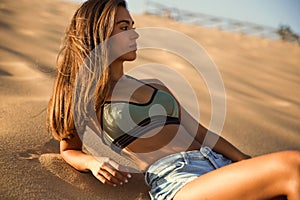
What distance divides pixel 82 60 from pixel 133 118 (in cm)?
32

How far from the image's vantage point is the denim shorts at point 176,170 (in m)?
1.36

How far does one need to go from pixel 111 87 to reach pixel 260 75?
3.67 metres

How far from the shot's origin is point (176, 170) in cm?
140

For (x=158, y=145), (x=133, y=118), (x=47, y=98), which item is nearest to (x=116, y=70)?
(x=133, y=118)

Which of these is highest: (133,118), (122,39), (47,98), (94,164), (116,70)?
→ (122,39)

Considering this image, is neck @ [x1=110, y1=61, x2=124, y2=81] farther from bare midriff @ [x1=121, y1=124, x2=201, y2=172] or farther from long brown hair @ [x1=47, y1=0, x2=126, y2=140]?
bare midriff @ [x1=121, y1=124, x2=201, y2=172]

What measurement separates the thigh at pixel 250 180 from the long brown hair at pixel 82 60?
0.59m

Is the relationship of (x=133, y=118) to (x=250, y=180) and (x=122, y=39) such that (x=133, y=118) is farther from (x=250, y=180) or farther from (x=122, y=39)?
(x=250, y=180)

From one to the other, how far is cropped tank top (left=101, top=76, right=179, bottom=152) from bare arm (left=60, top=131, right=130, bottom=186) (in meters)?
0.15

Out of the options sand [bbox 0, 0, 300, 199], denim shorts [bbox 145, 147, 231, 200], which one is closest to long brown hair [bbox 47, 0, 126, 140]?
sand [bbox 0, 0, 300, 199]

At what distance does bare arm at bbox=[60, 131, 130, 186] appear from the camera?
131 cm

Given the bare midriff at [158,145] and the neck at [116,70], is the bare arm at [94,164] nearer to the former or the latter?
the bare midriff at [158,145]

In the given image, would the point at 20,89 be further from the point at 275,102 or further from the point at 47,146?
the point at 275,102

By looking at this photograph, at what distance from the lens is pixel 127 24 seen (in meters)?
1.66
